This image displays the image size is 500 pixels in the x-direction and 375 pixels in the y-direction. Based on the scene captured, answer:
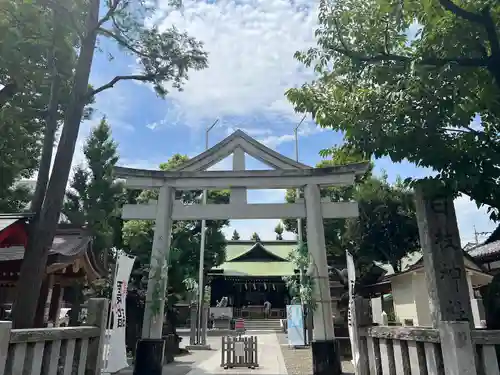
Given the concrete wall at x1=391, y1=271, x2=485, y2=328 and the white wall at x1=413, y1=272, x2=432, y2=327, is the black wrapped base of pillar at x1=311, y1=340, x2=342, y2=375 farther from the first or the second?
the white wall at x1=413, y1=272, x2=432, y2=327

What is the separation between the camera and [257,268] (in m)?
33.9

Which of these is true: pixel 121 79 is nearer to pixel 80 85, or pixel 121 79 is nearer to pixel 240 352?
pixel 80 85

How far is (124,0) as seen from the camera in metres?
7.97

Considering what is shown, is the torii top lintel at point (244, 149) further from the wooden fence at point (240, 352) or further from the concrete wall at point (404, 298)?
the concrete wall at point (404, 298)

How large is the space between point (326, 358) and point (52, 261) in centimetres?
661

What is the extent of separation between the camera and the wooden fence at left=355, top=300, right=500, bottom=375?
3324 mm

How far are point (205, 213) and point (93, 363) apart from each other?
6.15 metres

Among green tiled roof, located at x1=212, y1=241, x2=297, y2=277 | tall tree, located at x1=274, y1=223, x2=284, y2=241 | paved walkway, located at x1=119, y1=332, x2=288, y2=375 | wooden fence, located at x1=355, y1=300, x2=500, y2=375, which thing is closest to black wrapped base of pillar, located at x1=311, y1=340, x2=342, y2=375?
paved walkway, located at x1=119, y1=332, x2=288, y2=375

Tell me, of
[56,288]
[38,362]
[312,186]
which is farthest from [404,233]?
[38,362]

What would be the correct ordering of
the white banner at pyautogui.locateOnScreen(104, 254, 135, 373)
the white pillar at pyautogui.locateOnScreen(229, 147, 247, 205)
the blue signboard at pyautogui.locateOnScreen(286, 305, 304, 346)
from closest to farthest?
the white banner at pyautogui.locateOnScreen(104, 254, 135, 373) < the white pillar at pyautogui.locateOnScreen(229, 147, 247, 205) < the blue signboard at pyautogui.locateOnScreen(286, 305, 304, 346)

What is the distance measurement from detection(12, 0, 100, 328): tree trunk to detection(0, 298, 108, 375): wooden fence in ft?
4.51

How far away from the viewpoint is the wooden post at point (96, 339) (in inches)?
182

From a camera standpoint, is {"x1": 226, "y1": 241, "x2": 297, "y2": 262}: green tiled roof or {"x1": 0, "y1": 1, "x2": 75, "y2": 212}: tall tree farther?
{"x1": 226, "y1": 241, "x2": 297, "y2": 262}: green tiled roof

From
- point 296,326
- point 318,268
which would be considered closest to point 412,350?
point 318,268
